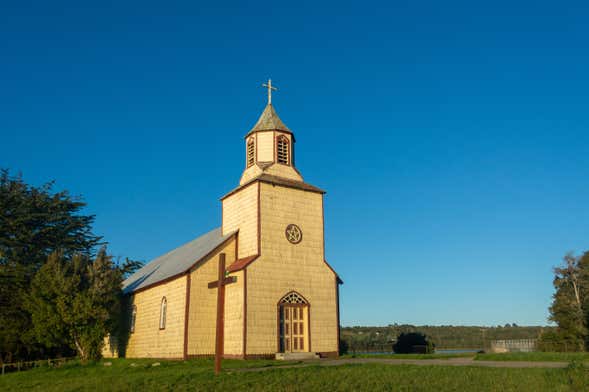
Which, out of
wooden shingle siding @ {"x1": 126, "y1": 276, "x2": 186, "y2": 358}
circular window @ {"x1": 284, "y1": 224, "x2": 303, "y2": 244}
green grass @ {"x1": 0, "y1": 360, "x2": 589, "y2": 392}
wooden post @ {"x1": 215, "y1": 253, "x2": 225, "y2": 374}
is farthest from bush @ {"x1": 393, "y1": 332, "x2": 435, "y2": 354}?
wooden post @ {"x1": 215, "y1": 253, "x2": 225, "y2": 374}

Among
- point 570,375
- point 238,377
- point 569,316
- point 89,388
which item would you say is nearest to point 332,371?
point 238,377

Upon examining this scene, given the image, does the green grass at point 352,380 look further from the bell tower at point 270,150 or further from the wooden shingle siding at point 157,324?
the bell tower at point 270,150

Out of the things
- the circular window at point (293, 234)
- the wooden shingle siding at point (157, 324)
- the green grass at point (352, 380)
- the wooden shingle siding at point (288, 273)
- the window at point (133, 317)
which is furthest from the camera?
the window at point (133, 317)

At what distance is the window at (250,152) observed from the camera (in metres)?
31.5

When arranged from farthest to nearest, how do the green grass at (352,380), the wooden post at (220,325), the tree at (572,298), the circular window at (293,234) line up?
the tree at (572,298)
the circular window at (293,234)
the wooden post at (220,325)
the green grass at (352,380)

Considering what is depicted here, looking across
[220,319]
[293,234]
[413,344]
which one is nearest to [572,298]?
[413,344]

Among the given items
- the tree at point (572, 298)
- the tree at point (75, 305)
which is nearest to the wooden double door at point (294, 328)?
the tree at point (75, 305)

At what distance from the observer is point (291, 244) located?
94.5 ft

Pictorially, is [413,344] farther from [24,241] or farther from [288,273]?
[24,241]

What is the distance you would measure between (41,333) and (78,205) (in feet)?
58.0

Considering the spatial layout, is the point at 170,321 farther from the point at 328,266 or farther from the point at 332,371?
the point at 332,371

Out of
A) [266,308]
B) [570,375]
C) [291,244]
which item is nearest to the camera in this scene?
[570,375]

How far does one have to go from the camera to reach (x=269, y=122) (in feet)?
104

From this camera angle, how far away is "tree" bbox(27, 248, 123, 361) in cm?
2802
